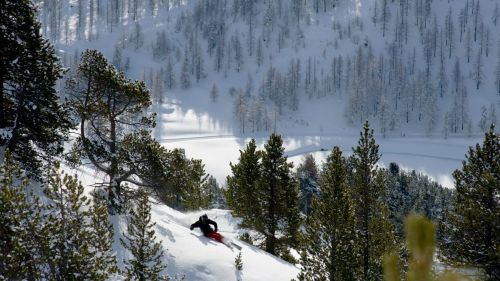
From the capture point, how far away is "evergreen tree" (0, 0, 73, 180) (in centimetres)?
1872

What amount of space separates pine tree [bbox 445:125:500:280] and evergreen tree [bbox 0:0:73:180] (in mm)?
18632

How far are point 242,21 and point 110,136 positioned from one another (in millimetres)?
179093

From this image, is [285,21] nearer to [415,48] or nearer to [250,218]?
[415,48]

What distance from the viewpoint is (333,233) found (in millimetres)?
19359

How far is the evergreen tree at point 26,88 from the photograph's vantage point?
1872 cm

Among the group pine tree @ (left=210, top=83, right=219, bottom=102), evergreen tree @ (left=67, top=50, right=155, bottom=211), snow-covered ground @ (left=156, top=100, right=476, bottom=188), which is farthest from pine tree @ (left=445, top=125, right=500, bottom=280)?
pine tree @ (left=210, top=83, right=219, bottom=102)

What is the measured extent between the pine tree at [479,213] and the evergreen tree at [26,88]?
18632mm

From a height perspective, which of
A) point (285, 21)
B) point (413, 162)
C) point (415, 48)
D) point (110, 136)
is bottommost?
point (413, 162)

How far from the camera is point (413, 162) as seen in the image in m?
107

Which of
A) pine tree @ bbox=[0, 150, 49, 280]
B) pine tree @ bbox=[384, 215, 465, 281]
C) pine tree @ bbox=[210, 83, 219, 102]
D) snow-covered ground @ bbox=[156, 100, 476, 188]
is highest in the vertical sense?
pine tree @ bbox=[210, 83, 219, 102]

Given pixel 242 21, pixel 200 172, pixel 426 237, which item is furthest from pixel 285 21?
pixel 426 237

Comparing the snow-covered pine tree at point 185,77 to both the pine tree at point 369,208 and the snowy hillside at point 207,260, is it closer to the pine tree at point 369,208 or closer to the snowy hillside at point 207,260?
the snowy hillside at point 207,260

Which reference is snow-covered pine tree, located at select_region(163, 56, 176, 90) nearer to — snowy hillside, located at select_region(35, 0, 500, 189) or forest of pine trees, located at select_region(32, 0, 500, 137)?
snowy hillside, located at select_region(35, 0, 500, 189)

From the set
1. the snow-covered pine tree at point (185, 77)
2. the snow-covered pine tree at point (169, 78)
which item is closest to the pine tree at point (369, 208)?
the snow-covered pine tree at point (185, 77)
